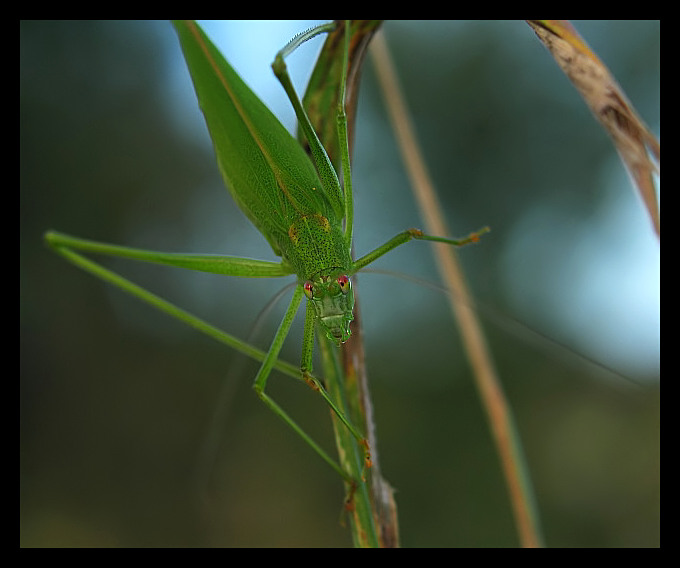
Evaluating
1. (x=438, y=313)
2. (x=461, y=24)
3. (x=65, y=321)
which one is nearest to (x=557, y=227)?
(x=438, y=313)

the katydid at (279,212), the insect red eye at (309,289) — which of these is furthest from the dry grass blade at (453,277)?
the insect red eye at (309,289)

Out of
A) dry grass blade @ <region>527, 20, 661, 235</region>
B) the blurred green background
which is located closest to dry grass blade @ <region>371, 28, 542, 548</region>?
dry grass blade @ <region>527, 20, 661, 235</region>

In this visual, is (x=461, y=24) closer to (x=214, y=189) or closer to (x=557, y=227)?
(x=557, y=227)

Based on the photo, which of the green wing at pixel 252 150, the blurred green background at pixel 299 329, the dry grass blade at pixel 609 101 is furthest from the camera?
the blurred green background at pixel 299 329

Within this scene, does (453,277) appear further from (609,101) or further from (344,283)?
(609,101)

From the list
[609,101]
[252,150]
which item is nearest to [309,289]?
[252,150]

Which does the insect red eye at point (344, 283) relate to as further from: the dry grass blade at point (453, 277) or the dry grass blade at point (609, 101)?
→ the dry grass blade at point (609, 101)

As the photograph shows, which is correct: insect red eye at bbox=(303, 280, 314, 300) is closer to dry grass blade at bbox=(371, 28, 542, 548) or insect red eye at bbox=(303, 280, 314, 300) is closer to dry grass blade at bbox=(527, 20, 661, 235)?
dry grass blade at bbox=(371, 28, 542, 548)
